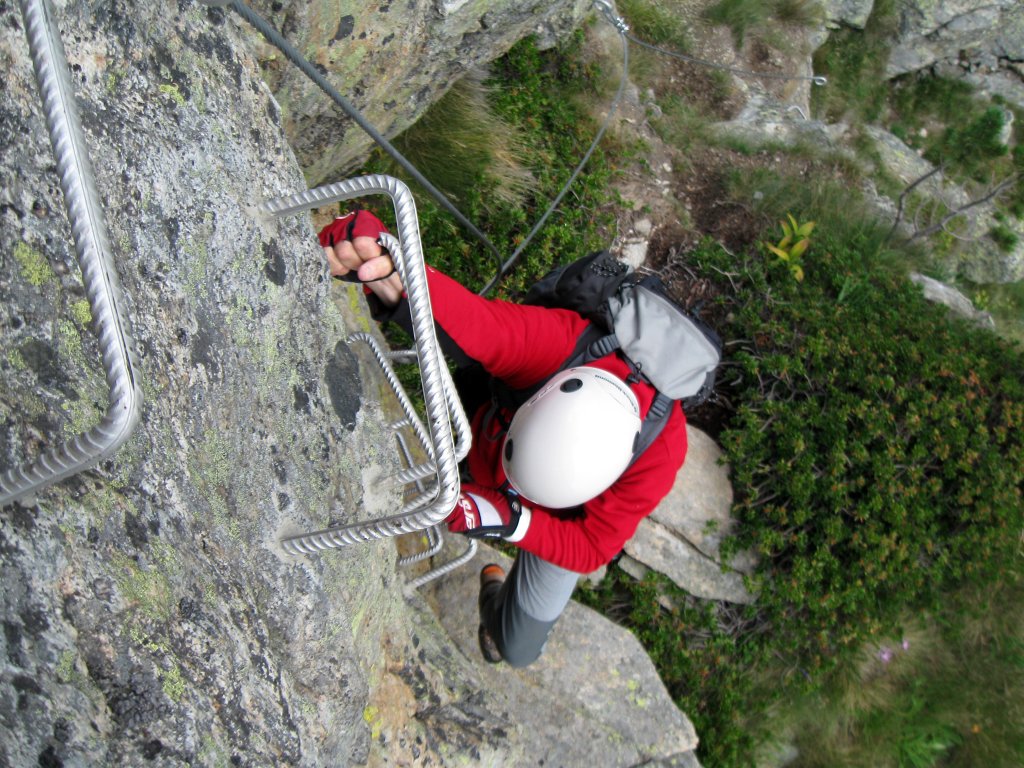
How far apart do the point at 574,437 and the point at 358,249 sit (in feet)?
4.11

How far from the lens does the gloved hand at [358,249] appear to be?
2230mm

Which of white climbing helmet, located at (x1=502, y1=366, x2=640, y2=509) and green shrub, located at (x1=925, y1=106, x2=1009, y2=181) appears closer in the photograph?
white climbing helmet, located at (x1=502, y1=366, x2=640, y2=509)

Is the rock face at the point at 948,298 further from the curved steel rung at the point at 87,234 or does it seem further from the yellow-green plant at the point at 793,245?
the curved steel rung at the point at 87,234

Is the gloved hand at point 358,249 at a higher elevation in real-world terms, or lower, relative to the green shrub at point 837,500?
higher

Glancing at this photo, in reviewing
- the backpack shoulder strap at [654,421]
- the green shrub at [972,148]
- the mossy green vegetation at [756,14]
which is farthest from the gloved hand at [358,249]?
the green shrub at [972,148]

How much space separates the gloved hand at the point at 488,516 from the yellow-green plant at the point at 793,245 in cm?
396

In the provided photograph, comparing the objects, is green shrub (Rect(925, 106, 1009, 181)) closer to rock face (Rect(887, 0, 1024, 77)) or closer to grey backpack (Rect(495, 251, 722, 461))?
rock face (Rect(887, 0, 1024, 77))

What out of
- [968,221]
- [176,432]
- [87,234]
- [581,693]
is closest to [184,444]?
[176,432]

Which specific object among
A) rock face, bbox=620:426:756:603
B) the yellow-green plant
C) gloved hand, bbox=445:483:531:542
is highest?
gloved hand, bbox=445:483:531:542

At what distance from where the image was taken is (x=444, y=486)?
1.50 m

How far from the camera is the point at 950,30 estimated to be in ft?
33.2

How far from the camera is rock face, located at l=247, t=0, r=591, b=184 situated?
8.41ft

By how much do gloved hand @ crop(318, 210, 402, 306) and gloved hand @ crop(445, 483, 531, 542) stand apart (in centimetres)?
114

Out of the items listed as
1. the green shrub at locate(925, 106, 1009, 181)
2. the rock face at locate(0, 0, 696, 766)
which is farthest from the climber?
the green shrub at locate(925, 106, 1009, 181)
